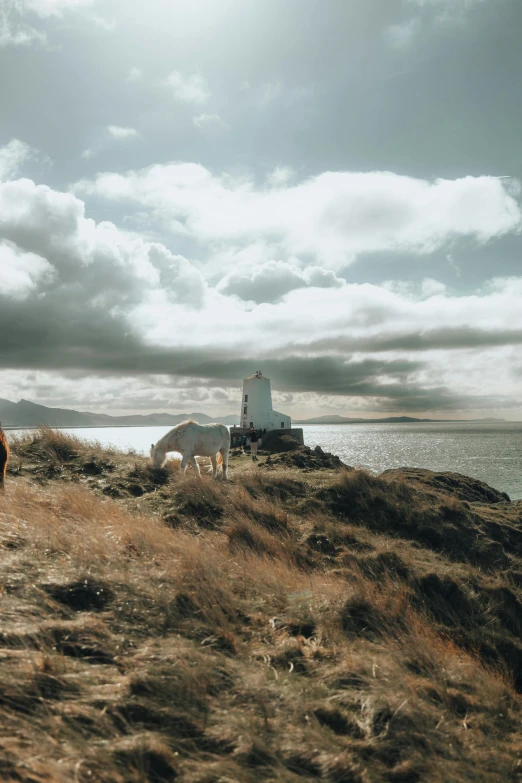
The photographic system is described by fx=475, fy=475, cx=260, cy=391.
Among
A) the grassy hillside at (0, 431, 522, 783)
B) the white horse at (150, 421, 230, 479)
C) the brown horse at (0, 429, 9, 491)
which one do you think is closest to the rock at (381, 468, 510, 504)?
the white horse at (150, 421, 230, 479)

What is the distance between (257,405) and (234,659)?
6413cm

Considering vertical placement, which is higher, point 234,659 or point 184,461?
point 184,461

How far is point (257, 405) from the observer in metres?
68.6

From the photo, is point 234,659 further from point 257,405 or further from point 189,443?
point 257,405

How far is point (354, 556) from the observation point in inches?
364

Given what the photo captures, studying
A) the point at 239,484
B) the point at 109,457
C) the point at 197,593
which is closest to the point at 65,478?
the point at 109,457

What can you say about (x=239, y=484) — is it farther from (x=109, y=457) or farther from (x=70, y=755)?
(x=70, y=755)

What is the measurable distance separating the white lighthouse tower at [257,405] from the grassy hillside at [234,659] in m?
59.3

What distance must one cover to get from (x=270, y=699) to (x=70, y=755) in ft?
5.07

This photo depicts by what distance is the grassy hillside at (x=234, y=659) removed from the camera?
3.34 meters

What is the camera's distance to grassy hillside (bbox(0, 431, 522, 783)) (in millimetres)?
3340

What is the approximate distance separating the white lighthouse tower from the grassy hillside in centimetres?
5927

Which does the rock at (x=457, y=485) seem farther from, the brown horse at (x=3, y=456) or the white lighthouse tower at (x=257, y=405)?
the white lighthouse tower at (x=257, y=405)

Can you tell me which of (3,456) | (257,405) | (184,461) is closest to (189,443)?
(184,461)
